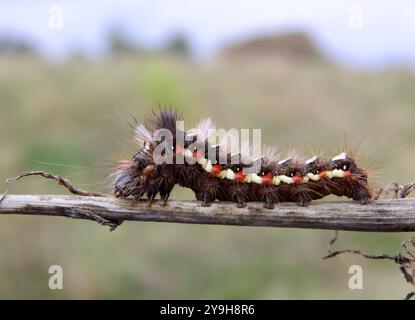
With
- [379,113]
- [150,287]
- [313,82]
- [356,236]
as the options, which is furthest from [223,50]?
[150,287]

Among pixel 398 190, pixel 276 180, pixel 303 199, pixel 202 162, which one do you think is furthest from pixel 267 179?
pixel 398 190

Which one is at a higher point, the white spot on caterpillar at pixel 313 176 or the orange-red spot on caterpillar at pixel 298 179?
the white spot on caterpillar at pixel 313 176

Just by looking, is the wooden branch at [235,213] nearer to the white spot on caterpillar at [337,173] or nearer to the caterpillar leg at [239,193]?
the caterpillar leg at [239,193]

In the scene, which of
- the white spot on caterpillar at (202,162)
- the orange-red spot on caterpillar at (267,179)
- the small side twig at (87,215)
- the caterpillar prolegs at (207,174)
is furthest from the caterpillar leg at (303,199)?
the small side twig at (87,215)

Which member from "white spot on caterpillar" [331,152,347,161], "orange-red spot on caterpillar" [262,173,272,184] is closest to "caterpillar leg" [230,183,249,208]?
"orange-red spot on caterpillar" [262,173,272,184]

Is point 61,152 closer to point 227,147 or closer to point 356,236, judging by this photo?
point 356,236

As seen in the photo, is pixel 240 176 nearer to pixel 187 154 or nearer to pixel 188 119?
pixel 187 154
